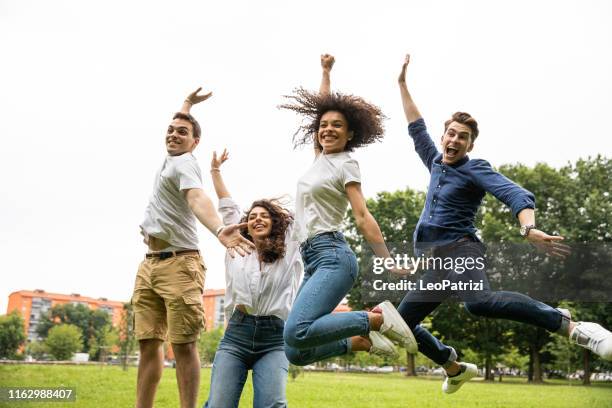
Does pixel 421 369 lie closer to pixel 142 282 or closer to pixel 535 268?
pixel 535 268

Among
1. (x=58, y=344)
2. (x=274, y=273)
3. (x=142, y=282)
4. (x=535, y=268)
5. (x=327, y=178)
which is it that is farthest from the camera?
(x=58, y=344)

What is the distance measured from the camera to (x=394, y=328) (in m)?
4.21

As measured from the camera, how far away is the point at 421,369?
256 ft

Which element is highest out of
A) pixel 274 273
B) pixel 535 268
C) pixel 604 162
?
pixel 604 162

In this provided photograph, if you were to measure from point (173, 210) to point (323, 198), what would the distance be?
162cm

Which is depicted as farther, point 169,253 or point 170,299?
point 169,253

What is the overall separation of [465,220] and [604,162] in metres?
29.5

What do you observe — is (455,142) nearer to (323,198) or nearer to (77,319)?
(323,198)

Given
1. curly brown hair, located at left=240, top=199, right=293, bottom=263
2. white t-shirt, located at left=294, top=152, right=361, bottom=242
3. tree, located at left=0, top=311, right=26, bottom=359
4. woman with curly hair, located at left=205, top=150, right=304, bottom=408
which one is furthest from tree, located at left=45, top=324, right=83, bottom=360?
white t-shirt, located at left=294, top=152, right=361, bottom=242

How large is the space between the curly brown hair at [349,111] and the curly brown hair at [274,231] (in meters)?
0.67

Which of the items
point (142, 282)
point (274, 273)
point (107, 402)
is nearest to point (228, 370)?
point (274, 273)

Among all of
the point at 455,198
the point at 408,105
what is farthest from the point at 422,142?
the point at 455,198

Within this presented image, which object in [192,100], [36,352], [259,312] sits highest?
[192,100]

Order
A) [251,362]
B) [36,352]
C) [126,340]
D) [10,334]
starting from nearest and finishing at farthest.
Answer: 1. [251,362]
2. [126,340]
3. [10,334]
4. [36,352]
